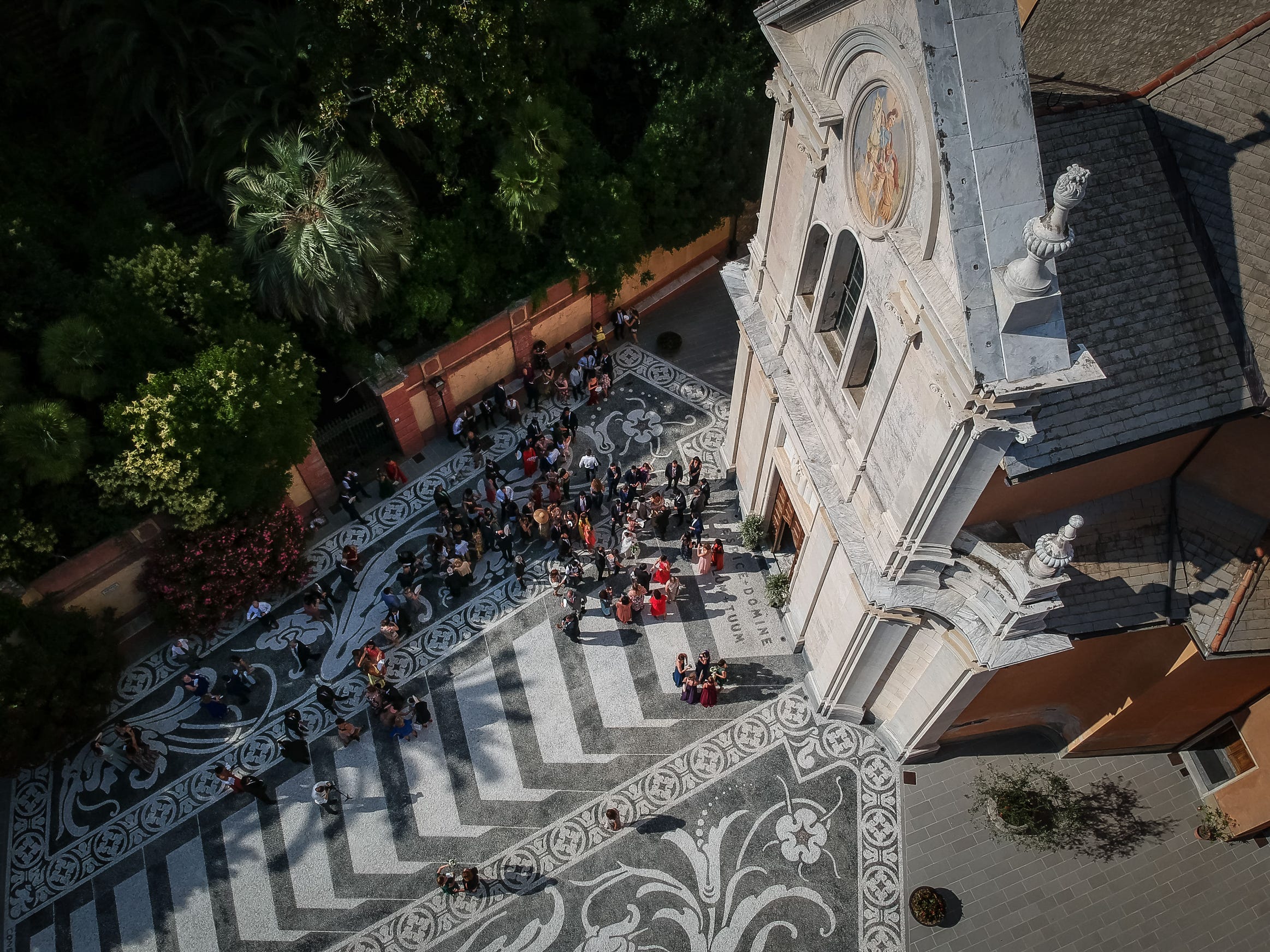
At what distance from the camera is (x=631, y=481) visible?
27188 millimetres

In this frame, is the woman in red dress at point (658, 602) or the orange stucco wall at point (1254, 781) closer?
the orange stucco wall at point (1254, 781)

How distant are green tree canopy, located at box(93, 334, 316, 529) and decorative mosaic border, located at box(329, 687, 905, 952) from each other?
37.3ft

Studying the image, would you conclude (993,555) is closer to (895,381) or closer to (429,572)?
(895,381)

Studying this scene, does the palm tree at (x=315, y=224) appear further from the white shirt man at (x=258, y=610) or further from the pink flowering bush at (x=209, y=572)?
the white shirt man at (x=258, y=610)

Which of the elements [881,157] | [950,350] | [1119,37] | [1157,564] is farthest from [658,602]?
[1119,37]

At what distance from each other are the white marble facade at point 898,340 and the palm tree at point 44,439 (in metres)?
16.7

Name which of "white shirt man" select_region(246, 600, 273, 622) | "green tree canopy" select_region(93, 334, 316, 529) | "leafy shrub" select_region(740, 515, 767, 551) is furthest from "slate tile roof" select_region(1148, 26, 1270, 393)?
"white shirt man" select_region(246, 600, 273, 622)

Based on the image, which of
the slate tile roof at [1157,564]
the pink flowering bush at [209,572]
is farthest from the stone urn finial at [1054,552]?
the pink flowering bush at [209,572]

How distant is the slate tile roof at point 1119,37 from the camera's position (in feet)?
57.9

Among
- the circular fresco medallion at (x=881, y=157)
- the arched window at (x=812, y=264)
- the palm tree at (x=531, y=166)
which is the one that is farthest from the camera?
the palm tree at (x=531, y=166)

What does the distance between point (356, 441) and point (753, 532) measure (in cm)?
1274

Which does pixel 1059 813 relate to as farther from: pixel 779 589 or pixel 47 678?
pixel 47 678

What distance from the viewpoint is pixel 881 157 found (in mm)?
15047

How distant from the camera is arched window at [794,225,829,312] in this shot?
19.2 m
